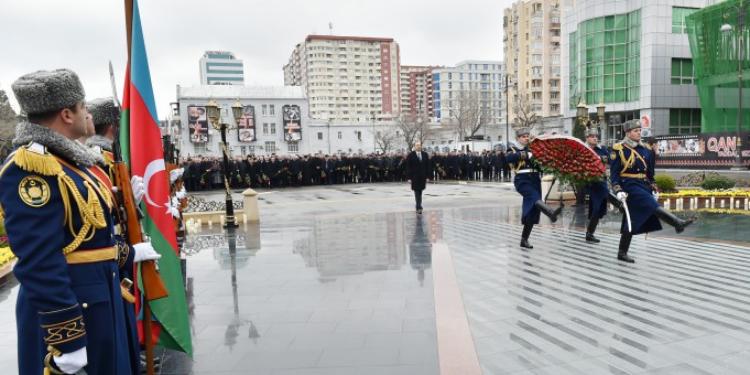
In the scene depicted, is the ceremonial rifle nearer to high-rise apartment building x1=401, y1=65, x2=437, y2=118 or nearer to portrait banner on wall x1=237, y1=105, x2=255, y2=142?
portrait banner on wall x1=237, y1=105, x2=255, y2=142

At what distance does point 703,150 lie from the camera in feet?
93.7

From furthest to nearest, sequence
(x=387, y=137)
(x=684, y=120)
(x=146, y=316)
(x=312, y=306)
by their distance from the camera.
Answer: (x=387, y=137), (x=684, y=120), (x=312, y=306), (x=146, y=316)

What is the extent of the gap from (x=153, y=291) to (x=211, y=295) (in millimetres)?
3470

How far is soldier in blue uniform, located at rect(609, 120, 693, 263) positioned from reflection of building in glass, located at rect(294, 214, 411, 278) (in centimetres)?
346

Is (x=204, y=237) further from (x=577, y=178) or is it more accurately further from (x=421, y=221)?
(x=577, y=178)

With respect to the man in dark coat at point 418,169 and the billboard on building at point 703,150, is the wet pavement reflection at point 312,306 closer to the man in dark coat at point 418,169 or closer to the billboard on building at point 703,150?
the man in dark coat at point 418,169

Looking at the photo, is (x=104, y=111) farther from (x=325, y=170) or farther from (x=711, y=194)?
(x=325, y=170)

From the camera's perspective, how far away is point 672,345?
180 inches

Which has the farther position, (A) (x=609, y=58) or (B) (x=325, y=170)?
(A) (x=609, y=58)

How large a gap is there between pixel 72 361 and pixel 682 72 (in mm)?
55954

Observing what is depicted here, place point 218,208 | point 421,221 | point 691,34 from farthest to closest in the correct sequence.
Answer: point 691,34 < point 218,208 < point 421,221

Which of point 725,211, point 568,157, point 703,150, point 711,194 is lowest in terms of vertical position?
point 725,211

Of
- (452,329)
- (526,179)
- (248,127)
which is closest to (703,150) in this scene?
(526,179)

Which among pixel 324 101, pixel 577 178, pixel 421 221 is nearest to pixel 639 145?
pixel 577 178
